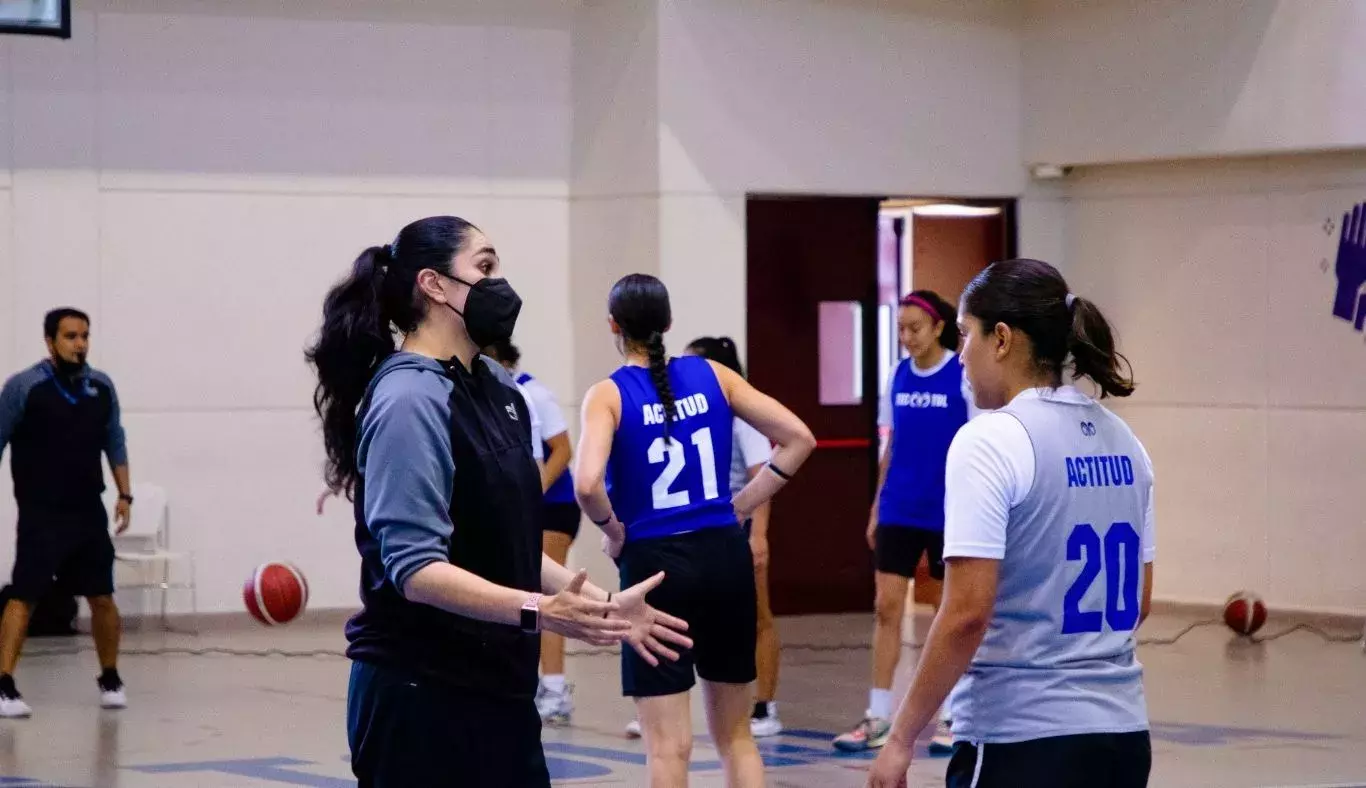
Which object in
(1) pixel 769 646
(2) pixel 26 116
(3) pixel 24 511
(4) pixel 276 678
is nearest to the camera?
(1) pixel 769 646

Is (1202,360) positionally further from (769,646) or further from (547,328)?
(769,646)

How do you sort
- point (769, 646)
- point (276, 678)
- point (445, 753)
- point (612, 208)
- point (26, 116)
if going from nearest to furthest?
1. point (445, 753)
2. point (769, 646)
3. point (276, 678)
4. point (26, 116)
5. point (612, 208)

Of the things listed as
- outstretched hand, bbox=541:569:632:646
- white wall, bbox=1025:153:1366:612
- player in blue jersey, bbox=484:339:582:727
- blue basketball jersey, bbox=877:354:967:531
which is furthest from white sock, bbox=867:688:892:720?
white wall, bbox=1025:153:1366:612

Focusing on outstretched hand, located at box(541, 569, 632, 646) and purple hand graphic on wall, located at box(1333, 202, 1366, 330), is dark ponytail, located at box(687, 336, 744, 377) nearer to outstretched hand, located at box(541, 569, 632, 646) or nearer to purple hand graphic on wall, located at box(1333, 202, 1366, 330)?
outstretched hand, located at box(541, 569, 632, 646)

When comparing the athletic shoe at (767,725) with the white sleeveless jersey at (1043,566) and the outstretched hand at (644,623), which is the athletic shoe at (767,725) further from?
the outstretched hand at (644,623)

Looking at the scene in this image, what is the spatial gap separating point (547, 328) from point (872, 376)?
244cm

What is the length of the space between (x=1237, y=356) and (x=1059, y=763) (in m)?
10.4

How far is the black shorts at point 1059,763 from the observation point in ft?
11.9

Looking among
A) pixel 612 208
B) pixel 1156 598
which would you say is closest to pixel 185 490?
pixel 612 208

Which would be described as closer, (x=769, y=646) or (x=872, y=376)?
(x=769, y=646)

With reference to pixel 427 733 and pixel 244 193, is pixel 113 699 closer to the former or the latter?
pixel 244 193

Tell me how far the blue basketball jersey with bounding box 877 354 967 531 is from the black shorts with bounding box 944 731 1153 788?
480 cm

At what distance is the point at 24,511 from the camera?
994 centimetres

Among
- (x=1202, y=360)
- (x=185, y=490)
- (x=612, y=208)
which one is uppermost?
(x=612, y=208)
